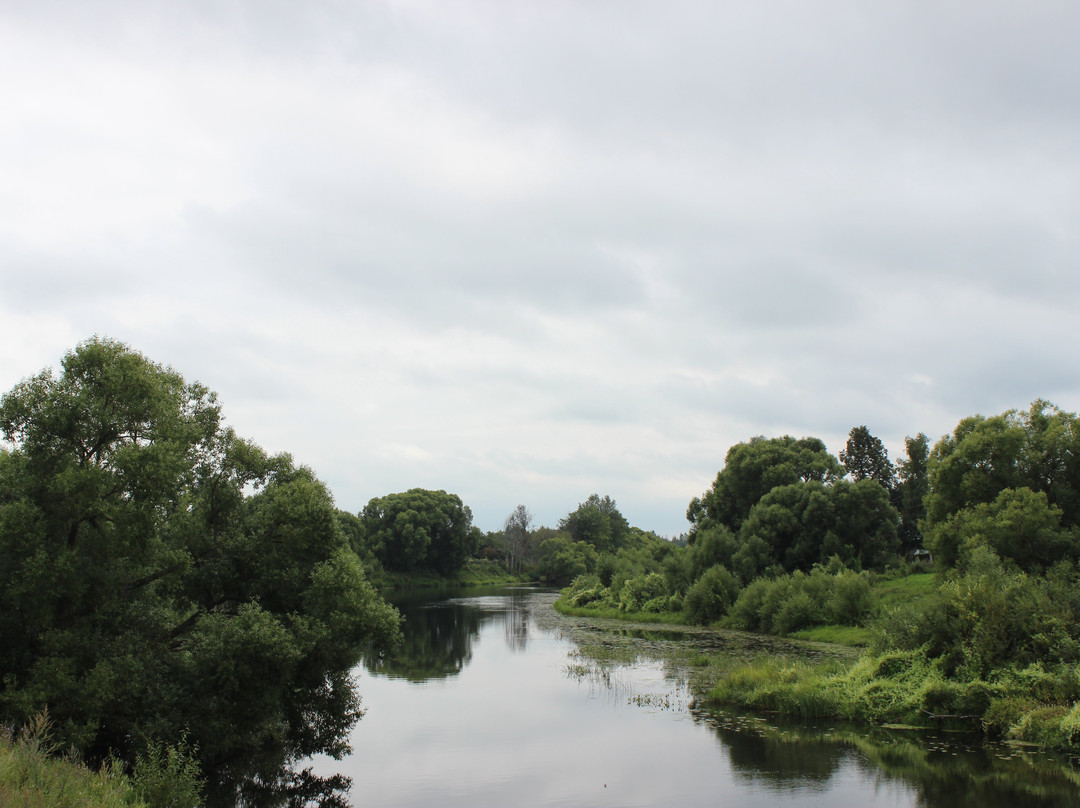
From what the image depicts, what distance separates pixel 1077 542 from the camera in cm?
3544

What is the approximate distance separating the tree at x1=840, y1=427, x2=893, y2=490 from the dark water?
2214 inches

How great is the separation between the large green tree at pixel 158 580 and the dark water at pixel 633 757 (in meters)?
Result: 3.58

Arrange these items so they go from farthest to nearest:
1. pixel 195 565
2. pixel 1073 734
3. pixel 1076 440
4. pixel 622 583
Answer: pixel 622 583 < pixel 1076 440 < pixel 195 565 < pixel 1073 734

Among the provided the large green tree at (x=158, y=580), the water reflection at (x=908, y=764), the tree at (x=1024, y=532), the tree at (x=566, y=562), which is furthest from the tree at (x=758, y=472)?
the tree at (x=566, y=562)

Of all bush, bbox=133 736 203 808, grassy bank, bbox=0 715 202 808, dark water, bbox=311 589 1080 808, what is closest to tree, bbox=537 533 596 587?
dark water, bbox=311 589 1080 808

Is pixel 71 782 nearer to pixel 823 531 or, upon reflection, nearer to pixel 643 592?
pixel 823 531

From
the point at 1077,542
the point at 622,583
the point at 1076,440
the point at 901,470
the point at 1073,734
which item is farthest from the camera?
the point at 901,470

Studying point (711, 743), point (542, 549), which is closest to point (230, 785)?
point (711, 743)

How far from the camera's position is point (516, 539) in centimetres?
14850

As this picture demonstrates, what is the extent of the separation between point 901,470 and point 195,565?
239 feet

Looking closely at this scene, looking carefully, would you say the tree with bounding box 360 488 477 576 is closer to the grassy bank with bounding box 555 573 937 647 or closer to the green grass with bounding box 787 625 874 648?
the grassy bank with bounding box 555 573 937 647

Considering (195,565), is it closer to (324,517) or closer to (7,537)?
(324,517)

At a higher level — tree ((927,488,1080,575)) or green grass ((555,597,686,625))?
tree ((927,488,1080,575))

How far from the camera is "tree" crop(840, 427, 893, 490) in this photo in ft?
263
